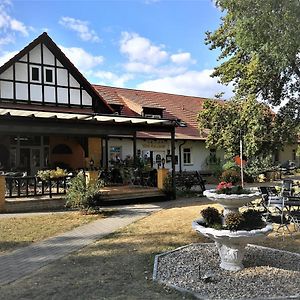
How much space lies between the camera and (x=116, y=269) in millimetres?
6359

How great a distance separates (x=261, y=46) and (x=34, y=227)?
11.8 meters

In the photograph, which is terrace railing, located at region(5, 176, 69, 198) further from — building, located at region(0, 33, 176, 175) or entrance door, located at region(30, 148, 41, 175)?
entrance door, located at region(30, 148, 41, 175)

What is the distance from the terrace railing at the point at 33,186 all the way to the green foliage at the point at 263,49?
30.0 ft

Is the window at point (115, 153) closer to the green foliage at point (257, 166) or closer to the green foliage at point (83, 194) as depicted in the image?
the green foliage at point (257, 166)

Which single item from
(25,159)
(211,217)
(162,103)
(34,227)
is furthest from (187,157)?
(211,217)

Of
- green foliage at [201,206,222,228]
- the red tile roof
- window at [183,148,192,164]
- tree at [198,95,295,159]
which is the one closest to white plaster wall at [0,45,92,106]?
the red tile roof

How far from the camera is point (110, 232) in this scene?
9.50 m

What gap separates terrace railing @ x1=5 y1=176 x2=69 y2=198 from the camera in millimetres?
14016

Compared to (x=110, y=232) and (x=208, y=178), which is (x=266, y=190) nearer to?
(x=110, y=232)

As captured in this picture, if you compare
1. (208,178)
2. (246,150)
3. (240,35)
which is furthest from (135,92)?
(240,35)

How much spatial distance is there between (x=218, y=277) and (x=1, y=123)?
992 centimetres

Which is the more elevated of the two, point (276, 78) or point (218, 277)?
point (276, 78)

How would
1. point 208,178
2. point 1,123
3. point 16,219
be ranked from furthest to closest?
point 208,178
point 1,123
point 16,219

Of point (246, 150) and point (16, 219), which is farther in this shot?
point (246, 150)
